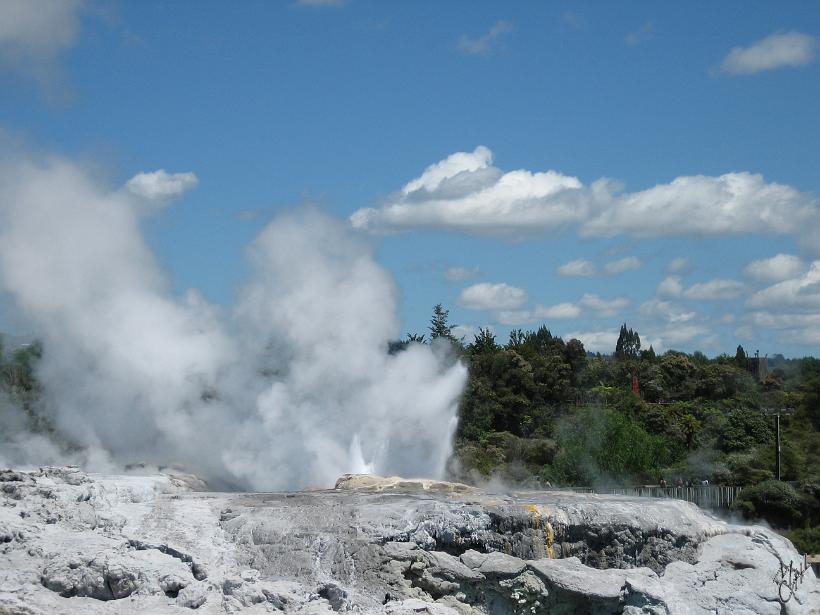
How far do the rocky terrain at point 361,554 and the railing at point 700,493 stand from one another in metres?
11.6

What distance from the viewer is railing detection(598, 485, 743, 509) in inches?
1282

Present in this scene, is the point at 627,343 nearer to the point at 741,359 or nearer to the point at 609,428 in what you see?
the point at 741,359

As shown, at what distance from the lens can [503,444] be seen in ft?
133

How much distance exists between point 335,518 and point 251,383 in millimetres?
11034

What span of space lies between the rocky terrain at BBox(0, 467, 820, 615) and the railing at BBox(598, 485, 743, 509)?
11.6 m

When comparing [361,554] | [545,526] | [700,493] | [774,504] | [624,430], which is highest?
[624,430]

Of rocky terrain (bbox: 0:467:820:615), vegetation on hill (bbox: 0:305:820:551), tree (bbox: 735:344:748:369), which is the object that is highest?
tree (bbox: 735:344:748:369)

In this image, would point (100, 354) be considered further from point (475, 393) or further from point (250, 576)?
point (475, 393)

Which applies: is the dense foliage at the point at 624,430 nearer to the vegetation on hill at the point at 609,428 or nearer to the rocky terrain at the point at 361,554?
the vegetation on hill at the point at 609,428

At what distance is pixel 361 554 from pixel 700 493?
19.5m

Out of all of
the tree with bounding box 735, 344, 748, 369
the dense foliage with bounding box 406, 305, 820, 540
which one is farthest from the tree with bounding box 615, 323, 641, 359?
the dense foliage with bounding box 406, 305, 820, 540

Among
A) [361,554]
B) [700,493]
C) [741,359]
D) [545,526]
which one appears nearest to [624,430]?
[700,493]

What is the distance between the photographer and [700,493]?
34375 mm

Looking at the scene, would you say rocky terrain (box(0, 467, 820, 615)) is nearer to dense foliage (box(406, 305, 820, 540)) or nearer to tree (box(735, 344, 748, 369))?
dense foliage (box(406, 305, 820, 540))
